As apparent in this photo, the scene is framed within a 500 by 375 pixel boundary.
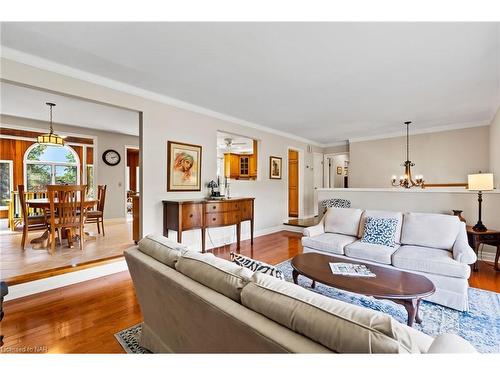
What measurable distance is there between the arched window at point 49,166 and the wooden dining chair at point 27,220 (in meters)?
2.90

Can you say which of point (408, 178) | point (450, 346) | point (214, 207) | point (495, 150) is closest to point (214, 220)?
point (214, 207)

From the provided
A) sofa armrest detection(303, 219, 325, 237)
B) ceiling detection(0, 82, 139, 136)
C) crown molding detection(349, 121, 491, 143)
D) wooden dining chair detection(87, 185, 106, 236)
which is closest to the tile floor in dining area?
wooden dining chair detection(87, 185, 106, 236)

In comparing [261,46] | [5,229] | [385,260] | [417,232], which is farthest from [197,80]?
[5,229]

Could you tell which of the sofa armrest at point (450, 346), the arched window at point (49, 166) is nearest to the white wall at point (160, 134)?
the sofa armrest at point (450, 346)

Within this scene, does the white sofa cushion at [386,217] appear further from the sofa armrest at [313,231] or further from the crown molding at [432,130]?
the crown molding at [432,130]

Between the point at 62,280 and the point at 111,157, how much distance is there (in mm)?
4382

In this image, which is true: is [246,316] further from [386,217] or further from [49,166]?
[49,166]

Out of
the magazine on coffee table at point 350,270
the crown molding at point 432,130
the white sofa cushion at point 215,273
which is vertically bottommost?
the magazine on coffee table at point 350,270

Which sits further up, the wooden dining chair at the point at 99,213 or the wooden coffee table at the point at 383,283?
the wooden dining chair at the point at 99,213

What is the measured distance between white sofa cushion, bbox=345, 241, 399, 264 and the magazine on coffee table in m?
0.48

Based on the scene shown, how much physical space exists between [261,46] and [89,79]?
6.76ft

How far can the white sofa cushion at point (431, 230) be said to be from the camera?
276 centimetres

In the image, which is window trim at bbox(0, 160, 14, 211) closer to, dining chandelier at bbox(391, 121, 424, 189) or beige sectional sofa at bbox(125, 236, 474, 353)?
beige sectional sofa at bbox(125, 236, 474, 353)
